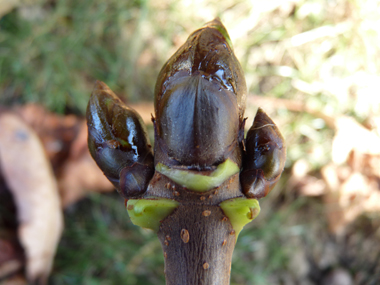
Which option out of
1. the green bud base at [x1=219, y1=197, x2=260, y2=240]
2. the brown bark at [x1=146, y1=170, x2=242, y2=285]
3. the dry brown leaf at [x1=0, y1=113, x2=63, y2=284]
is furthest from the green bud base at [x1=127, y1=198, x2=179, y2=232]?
the dry brown leaf at [x1=0, y1=113, x2=63, y2=284]

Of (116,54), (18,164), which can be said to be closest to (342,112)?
(116,54)

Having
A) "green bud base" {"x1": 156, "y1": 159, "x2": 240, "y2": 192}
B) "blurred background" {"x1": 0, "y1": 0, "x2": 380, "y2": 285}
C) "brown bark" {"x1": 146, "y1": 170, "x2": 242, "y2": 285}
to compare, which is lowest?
"blurred background" {"x1": 0, "y1": 0, "x2": 380, "y2": 285}

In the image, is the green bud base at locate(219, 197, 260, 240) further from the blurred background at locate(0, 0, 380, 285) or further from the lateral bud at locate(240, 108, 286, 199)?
the blurred background at locate(0, 0, 380, 285)

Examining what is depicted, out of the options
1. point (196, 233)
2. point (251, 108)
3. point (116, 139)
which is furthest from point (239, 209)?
point (251, 108)

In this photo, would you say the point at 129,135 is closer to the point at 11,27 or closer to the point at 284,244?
the point at 284,244

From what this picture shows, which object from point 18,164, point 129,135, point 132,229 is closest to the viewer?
point 129,135

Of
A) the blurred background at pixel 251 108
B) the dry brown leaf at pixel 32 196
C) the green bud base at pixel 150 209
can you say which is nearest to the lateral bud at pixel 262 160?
the green bud base at pixel 150 209
